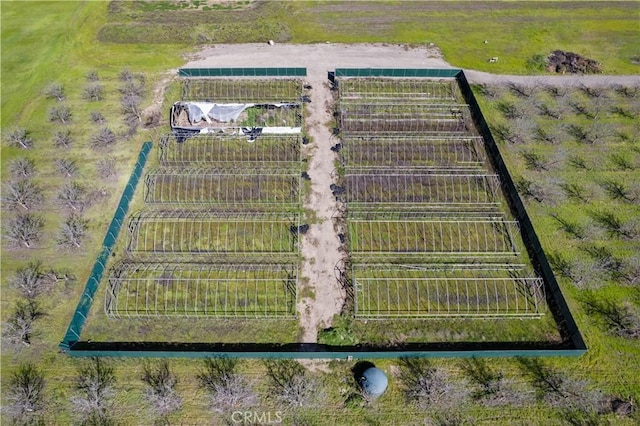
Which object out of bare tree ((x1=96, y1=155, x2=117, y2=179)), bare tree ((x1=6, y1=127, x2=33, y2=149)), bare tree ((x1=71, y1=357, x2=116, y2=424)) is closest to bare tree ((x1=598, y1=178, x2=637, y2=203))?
bare tree ((x1=71, y1=357, x2=116, y2=424))

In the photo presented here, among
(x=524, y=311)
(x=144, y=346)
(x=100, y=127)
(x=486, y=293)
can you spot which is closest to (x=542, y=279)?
(x=524, y=311)

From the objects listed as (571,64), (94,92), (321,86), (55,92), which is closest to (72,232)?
(94,92)

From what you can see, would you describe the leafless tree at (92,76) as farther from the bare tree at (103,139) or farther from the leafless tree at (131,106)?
the bare tree at (103,139)

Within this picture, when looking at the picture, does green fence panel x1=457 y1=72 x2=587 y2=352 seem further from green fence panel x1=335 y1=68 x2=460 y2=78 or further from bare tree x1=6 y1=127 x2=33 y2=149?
bare tree x1=6 y1=127 x2=33 y2=149

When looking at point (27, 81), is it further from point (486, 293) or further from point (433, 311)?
point (486, 293)

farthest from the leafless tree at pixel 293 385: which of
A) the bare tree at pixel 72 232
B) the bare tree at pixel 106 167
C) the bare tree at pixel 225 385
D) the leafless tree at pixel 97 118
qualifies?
the leafless tree at pixel 97 118
